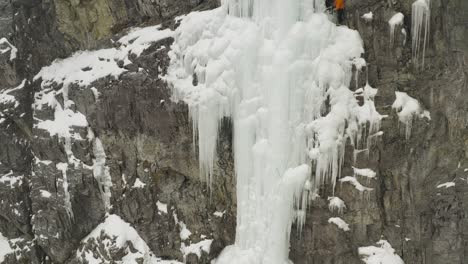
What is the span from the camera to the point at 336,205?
30.8 feet

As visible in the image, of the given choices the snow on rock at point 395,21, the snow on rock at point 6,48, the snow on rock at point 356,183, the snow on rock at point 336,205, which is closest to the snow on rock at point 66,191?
the snow on rock at point 6,48

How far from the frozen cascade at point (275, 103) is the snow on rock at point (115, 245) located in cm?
241

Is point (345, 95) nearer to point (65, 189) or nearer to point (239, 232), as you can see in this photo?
point (239, 232)

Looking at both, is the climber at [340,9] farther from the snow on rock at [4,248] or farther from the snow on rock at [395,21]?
the snow on rock at [4,248]

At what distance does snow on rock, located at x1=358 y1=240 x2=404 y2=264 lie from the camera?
9227 mm

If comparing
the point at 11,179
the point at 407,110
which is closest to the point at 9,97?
the point at 11,179

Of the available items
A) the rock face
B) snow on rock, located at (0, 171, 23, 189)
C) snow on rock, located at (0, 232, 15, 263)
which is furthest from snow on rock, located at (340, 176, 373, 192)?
snow on rock, located at (0, 232, 15, 263)

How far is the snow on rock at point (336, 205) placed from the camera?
9.38 m

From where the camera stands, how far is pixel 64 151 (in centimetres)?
1152

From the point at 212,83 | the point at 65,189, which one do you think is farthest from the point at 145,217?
the point at 212,83

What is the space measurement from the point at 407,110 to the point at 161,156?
214 inches

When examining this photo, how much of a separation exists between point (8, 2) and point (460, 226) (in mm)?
11777

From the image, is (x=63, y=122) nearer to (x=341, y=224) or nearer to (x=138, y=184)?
(x=138, y=184)

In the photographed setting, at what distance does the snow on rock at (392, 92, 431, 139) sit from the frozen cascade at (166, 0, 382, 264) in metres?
0.40
